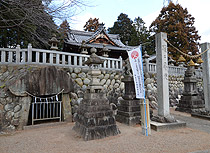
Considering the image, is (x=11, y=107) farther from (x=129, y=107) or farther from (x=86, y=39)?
(x=86, y=39)

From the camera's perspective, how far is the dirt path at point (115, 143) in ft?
9.89

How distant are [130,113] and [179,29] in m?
17.3

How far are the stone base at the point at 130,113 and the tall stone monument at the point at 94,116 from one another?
4.02ft


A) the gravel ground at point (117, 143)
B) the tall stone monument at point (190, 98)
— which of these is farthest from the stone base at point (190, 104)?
the gravel ground at point (117, 143)

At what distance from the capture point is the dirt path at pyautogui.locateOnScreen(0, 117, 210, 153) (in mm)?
3014

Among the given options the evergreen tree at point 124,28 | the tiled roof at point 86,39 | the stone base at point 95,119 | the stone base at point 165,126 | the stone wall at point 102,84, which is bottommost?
the stone base at point 165,126

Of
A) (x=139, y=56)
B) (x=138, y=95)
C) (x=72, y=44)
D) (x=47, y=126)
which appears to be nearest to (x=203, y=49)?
(x=139, y=56)

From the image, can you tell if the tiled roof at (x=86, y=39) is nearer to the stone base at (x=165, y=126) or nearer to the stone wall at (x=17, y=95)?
the stone wall at (x=17, y=95)

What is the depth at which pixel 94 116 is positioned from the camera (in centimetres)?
381

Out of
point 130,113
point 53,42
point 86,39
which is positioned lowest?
point 130,113

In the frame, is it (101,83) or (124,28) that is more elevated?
(124,28)

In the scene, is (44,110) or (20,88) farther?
(44,110)

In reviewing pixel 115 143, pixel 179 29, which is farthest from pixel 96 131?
pixel 179 29

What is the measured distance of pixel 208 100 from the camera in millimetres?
6145
